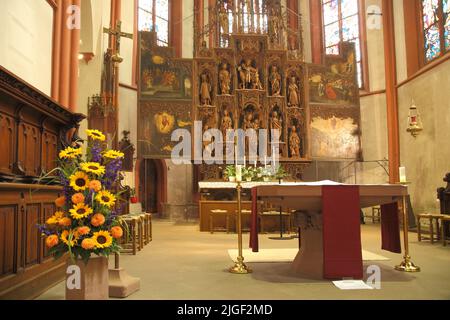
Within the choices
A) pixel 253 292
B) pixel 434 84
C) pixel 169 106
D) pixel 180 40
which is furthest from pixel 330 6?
pixel 253 292

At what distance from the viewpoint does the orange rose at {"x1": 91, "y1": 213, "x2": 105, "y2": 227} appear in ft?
10.5

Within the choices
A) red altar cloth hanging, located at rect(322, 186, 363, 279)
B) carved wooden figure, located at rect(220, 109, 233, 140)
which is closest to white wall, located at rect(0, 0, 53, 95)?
red altar cloth hanging, located at rect(322, 186, 363, 279)

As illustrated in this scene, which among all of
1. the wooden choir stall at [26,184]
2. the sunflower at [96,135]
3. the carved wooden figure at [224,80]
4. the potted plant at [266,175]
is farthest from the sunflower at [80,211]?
the carved wooden figure at [224,80]

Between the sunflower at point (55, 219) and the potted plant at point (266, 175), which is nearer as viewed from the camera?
the sunflower at point (55, 219)

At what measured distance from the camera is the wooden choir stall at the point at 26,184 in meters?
3.59

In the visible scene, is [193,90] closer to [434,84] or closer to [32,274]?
[434,84]

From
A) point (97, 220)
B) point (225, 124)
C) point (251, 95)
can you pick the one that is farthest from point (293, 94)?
point (97, 220)

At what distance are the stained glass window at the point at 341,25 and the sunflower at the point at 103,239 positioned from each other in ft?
47.8

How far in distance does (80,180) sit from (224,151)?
29.8 ft

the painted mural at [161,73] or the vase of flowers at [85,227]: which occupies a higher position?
the painted mural at [161,73]

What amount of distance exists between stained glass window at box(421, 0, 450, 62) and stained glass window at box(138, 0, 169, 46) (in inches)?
381

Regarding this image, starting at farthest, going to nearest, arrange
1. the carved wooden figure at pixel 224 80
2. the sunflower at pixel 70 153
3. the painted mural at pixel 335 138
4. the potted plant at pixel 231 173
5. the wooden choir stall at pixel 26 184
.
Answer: the painted mural at pixel 335 138 < the carved wooden figure at pixel 224 80 < the potted plant at pixel 231 173 < the wooden choir stall at pixel 26 184 < the sunflower at pixel 70 153

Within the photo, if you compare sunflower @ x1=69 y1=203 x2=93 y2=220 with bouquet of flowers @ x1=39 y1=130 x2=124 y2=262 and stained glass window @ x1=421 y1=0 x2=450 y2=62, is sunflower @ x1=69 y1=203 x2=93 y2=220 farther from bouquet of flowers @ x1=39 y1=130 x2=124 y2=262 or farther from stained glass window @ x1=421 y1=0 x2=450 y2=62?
stained glass window @ x1=421 y1=0 x2=450 y2=62

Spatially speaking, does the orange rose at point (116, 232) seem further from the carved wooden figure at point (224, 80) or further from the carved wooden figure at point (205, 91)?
the carved wooden figure at point (224, 80)
